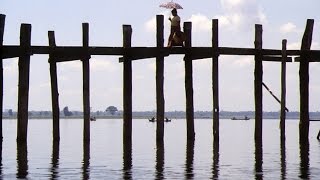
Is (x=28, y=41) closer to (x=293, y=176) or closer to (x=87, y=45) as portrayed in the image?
(x=87, y=45)

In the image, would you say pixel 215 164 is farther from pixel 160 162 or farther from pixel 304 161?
pixel 304 161

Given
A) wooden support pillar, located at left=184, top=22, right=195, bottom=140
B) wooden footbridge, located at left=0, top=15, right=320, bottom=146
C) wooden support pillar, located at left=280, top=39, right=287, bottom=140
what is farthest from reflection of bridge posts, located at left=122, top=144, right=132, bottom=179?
wooden support pillar, located at left=280, top=39, right=287, bottom=140

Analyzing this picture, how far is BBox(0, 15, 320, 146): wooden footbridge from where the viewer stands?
20.4 m

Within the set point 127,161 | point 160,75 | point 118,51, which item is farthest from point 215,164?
point 118,51

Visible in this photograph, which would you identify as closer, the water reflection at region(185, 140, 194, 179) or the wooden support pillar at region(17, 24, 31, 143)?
the water reflection at region(185, 140, 194, 179)

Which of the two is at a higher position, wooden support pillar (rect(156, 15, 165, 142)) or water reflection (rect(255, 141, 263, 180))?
wooden support pillar (rect(156, 15, 165, 142))

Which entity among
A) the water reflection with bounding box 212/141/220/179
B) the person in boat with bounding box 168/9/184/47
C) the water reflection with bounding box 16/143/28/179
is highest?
the person in boat with bounding box 168/9/184/47

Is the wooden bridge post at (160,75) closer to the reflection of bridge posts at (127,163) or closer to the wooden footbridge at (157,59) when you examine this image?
the wooden footbridge at (157,59)

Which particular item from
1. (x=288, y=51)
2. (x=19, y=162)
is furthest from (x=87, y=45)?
(x=288, y=51)

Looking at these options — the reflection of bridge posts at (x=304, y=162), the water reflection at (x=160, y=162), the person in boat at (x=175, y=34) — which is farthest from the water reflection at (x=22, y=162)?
the reflection of bridge posts at (x=304, y=162)

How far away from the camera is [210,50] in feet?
69.9

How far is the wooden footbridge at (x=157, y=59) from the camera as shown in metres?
20.4

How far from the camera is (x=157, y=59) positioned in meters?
21.0

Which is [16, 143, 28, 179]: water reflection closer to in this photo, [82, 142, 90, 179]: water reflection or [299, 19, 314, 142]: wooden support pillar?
[82, 142, 90, 179]: water reflection
